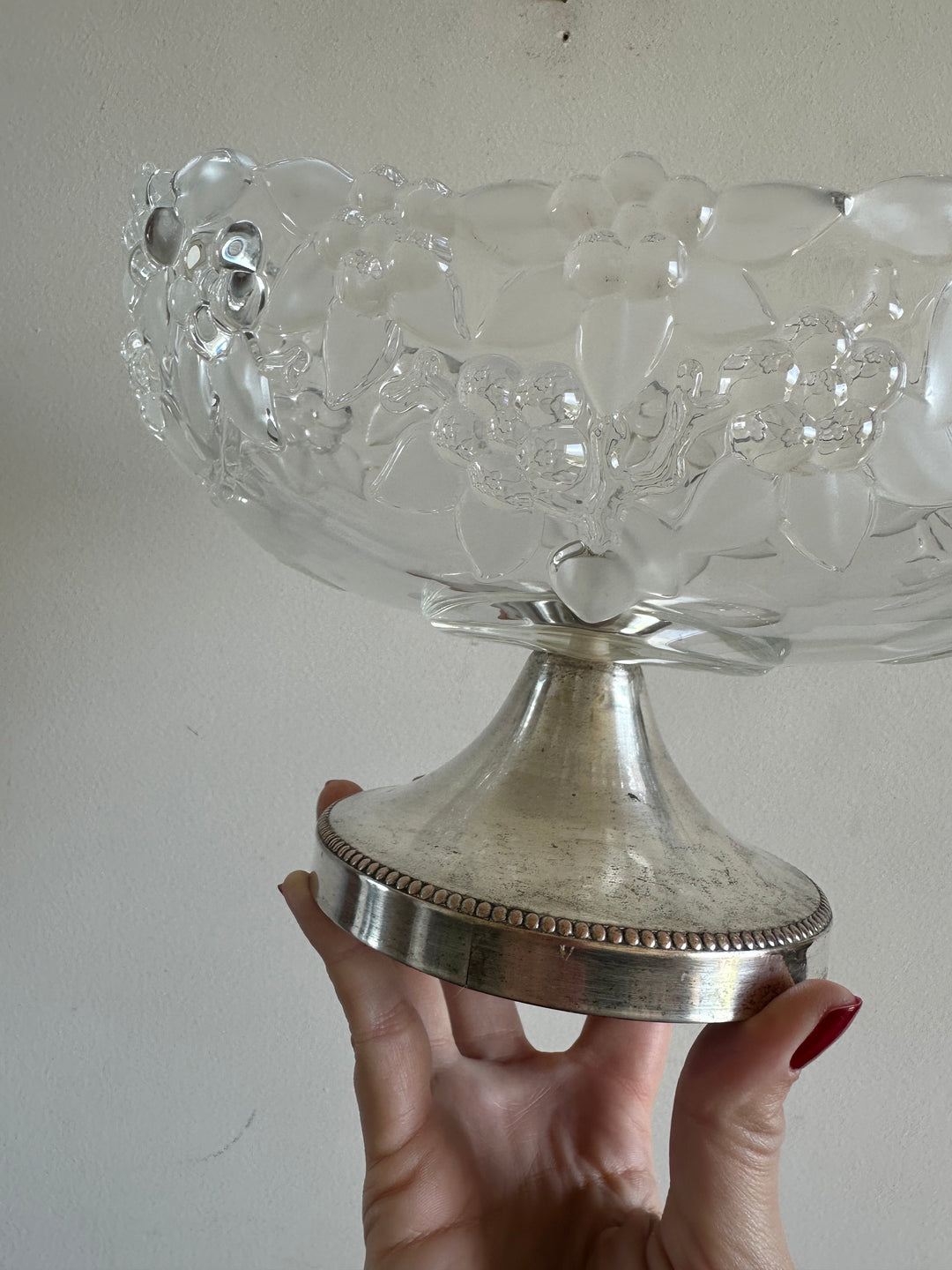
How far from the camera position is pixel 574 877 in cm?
29

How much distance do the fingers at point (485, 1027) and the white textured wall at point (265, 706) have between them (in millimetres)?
130

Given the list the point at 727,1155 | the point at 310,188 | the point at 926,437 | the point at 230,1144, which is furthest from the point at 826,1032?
the point at 230,1144

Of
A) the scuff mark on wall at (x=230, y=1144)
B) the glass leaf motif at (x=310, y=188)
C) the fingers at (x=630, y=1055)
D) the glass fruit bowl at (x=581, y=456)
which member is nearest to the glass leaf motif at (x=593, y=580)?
the glass fruit bowl at (x=581, y=456)

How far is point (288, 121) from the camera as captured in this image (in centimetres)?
54

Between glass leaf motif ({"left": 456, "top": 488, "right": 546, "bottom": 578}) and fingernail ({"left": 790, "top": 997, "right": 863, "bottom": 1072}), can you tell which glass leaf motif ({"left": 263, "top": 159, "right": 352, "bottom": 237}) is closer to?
glass leaf motif ({"left": 456, "top": 488, "right": 546, "bottom": 578})

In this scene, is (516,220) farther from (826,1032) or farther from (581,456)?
(826,1032)

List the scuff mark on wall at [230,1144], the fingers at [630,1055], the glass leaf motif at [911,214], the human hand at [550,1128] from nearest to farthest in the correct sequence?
the glass leaf motif at [911,214]
the human hand at [550,1128]
the fingers at [630,1055]
the scuff mark on wall at [230,1144]

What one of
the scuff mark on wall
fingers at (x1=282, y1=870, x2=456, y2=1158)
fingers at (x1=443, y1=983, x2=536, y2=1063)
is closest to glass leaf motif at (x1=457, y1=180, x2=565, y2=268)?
fingers at (x1=282, y1=870, x2=456, y2=1158)

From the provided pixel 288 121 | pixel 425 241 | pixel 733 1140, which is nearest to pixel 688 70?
pixel 288 121

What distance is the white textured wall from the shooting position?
54cm

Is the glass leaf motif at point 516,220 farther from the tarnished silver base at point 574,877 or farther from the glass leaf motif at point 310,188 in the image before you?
the tarnished silver base at point 574,877

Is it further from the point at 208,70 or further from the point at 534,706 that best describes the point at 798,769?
the point at 208,70

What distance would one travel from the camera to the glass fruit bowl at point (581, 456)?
235mm

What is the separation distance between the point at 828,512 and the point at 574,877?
0.12 meters
